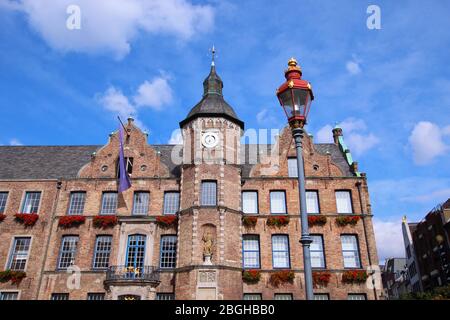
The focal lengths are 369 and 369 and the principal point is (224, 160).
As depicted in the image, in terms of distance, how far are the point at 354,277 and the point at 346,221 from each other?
3.41m

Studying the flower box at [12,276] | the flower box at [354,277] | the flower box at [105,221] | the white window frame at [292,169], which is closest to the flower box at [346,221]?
the flower box at [354,277]

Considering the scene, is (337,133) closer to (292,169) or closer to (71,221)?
(292,169)

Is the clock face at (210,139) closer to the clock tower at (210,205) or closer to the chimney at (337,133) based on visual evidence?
the clock tower at (210,205)

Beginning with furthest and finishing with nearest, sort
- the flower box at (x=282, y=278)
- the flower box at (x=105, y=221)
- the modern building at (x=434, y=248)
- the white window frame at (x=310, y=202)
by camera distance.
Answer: the modern building at (x=434, y=248)
the white window frame at (x=310, y=202)
the flower box at (x=105, y=221)
the flower box at (x=282, y=278)

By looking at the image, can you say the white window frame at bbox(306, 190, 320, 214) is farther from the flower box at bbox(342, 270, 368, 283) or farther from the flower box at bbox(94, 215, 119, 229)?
the flower box at bbox(94, 215, 119, 229)

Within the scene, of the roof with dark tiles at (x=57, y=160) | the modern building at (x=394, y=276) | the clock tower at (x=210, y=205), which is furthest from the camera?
the modern building at (x=394, y=276)

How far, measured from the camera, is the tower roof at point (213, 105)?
25.0 meters

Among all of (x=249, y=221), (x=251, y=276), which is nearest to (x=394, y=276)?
(x=249, y=221)

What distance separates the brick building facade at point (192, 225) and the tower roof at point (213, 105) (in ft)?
0.32

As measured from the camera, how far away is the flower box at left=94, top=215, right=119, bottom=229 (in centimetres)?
2323

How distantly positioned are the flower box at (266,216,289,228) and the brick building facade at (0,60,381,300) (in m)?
0.08

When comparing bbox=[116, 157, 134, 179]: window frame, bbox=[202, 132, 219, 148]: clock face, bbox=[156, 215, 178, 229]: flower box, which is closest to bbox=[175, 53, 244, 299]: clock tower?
bbox=[202, 132, 219, 148]: clock face

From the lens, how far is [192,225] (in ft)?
71.4
